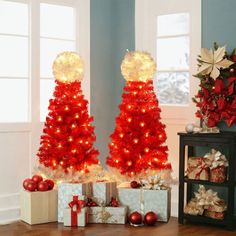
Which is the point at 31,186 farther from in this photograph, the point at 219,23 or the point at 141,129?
the point at 219,23

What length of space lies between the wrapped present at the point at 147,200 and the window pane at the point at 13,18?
187cm

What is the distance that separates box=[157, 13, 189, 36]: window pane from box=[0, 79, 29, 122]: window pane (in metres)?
1.53

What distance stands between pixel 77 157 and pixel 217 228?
147 cm

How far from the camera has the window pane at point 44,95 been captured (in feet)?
18.4

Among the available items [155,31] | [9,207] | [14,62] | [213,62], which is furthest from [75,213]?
[155,31]

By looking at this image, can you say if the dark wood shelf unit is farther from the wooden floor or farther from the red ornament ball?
the red ornament ball

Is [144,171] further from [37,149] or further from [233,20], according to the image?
[233,20]

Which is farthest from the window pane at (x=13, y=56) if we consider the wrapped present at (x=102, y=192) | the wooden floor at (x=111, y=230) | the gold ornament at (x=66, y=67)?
the wooden floor at (x=111, y=230)

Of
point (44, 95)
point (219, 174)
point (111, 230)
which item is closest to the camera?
point (111, 230)

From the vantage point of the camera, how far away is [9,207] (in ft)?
17.5

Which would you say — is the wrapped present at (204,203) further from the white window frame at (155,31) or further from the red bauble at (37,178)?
the red bauble at (37,178)

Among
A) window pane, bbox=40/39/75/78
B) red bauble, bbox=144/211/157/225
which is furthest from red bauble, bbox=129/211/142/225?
window pane, bbox=40/39/75/78

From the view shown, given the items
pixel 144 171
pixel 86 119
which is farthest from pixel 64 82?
pixel 144 171

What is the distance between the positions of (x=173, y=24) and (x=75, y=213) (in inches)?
86.4
